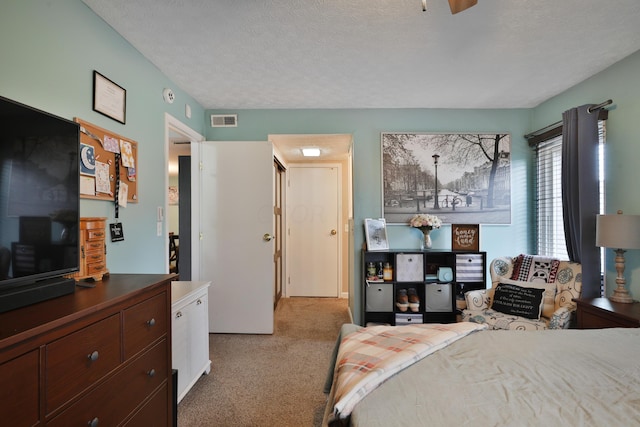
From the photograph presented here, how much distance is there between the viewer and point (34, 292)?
930 millimetres

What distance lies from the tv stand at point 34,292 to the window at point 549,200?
12.2 feet

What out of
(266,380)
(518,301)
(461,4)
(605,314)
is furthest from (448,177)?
(266,380)

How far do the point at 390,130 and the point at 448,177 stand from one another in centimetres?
83

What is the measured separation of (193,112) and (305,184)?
2.07 meters

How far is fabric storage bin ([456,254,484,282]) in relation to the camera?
2.90 m

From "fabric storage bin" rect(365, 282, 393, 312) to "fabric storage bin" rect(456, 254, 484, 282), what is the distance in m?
0.73

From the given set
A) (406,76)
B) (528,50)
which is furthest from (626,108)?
(406,76)

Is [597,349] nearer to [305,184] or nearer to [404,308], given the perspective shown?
[404,308]

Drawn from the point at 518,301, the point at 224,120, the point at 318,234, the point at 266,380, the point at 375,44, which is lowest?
the point at 266,380

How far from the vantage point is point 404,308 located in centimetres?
290

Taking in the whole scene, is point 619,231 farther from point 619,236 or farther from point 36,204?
point 36,204

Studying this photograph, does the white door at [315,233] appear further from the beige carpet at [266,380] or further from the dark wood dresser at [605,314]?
the dark wood dresser at [605,314]

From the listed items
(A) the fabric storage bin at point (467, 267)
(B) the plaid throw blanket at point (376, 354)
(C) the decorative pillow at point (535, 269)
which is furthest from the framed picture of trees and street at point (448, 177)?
(B) the plaid throw blanket at point (376, 354)

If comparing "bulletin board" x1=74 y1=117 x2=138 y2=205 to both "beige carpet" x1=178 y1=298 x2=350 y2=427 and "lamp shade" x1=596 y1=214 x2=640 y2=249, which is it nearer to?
"beige carpet" x1=178 y1=298 x2=350 y2=427
